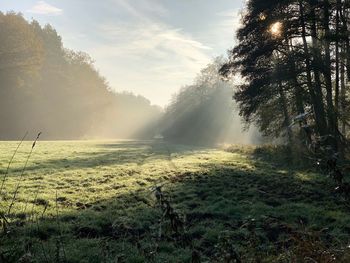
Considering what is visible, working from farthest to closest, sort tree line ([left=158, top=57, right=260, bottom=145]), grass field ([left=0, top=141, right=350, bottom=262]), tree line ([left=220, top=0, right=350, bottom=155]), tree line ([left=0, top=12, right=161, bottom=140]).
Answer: tree line ([left=158, top=57, right=260, bottom=145]), tree line ([left=0, top=12, right=161, bottom=140]), tree line ([left=220, top=0, right=350, bottom=155]), grass field ([left=0, top=141, right=350, bottom=262])

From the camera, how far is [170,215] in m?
3.90

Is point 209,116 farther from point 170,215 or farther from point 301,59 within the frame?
point 170,215

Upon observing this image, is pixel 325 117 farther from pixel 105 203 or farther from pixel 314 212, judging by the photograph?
pixel 105 203

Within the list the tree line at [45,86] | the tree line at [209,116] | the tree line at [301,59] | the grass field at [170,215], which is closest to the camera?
the grass field at [170,215]

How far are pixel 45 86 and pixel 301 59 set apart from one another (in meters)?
67.8

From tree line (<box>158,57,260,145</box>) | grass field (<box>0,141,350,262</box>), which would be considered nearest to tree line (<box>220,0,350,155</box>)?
grass field (<box>0,141,350,262</box>)

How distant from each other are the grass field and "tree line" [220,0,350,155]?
6.10 m

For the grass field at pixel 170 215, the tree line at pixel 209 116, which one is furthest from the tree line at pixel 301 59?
the tree line at pixel 209 116

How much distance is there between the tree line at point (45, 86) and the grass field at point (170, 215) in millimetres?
51849

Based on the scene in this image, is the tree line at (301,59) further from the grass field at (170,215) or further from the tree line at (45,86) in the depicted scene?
the tree line at (45,86)

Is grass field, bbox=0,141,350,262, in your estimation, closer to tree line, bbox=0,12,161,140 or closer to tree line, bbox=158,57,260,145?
tree line, bbox=0,12,161,140

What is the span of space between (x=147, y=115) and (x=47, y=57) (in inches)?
4179

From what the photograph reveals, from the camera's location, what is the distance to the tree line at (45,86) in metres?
69.4

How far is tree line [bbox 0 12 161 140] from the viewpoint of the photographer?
6944cm
